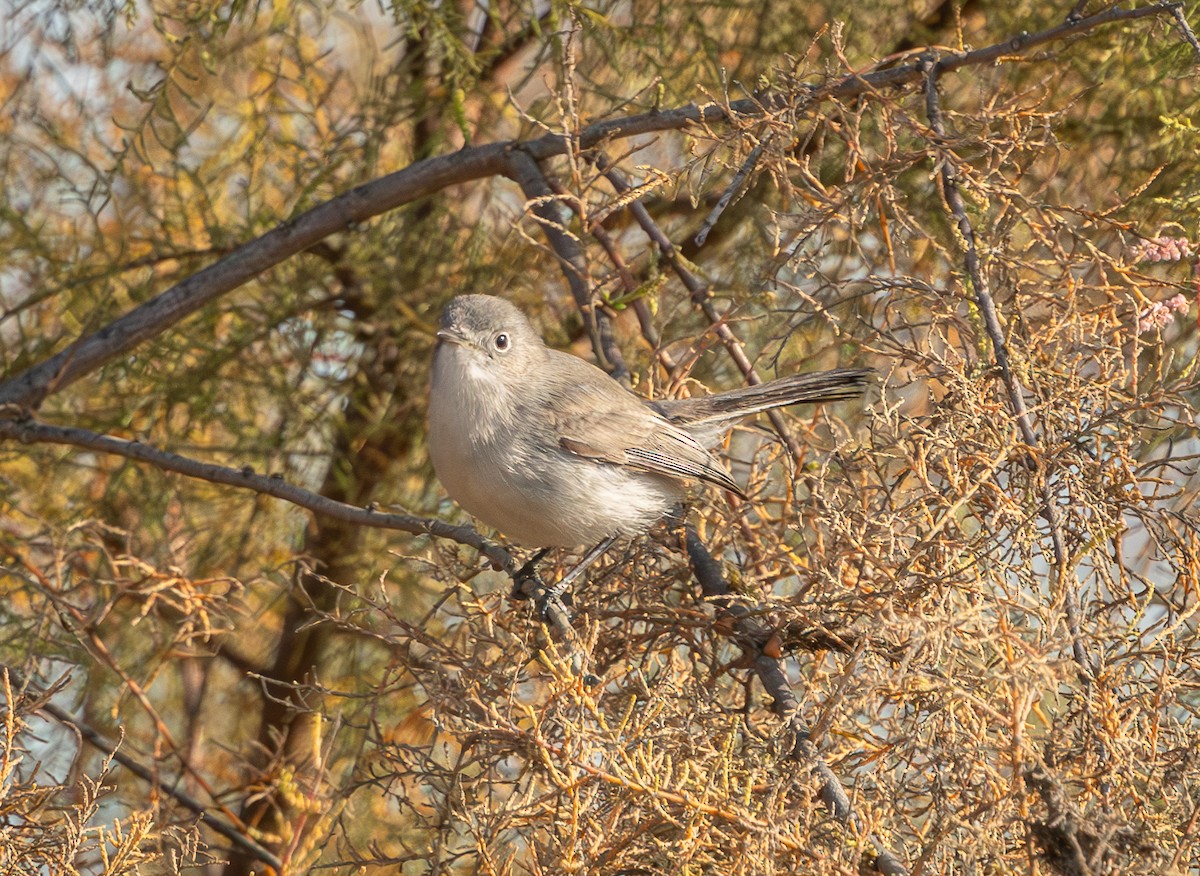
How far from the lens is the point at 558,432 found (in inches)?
118

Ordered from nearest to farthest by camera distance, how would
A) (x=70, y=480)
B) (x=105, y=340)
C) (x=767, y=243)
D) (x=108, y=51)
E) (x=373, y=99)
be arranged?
(x=105, y=340) < (x=108, y=51) < (x=767, y=243) < (x=373, y=99) < (x=70, y=480)

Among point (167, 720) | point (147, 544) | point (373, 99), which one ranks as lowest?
point (167, 720)

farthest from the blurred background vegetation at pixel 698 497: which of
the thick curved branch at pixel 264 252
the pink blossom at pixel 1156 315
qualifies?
the thick curved branch at pixel 264 252

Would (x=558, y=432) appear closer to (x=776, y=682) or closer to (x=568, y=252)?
(x=568, y=252)

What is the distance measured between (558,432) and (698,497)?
404 millimetres

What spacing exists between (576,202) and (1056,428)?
3.51ft

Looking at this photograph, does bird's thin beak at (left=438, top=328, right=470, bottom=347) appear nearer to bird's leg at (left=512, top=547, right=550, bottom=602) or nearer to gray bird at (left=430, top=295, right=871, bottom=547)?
gray bird at (left=430, top=295, right=871, bottom=547)

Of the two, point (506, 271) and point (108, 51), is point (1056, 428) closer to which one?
point (506, 271)

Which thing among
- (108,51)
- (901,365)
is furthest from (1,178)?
(901,365)

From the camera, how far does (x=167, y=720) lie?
4.12 metres

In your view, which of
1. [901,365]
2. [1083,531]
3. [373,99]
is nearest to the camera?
[1083,531]

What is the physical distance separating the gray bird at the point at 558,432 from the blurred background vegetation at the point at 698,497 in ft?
0.50

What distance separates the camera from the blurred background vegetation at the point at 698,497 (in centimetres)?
171

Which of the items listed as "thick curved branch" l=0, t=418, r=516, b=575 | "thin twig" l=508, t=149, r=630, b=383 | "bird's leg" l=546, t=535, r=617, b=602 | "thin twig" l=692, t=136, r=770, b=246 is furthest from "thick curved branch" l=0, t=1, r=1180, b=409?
"bird's leg" l=546, t=535, r=617, b=602
